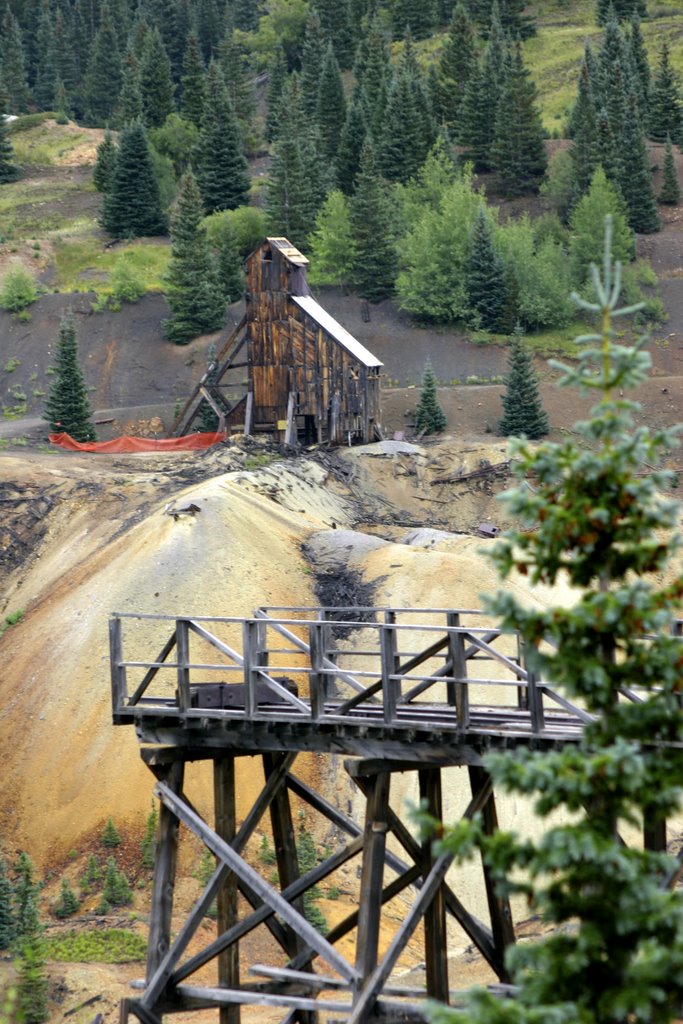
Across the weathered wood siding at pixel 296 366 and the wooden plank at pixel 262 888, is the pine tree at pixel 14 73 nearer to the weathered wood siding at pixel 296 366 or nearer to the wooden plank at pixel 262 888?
the weathered wood siding at pixel 296 366

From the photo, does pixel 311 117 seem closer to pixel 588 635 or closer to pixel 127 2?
pixel 127 2

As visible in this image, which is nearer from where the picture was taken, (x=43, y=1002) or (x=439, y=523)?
(x=43, y=1002)

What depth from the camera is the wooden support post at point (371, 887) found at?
18.8 meters

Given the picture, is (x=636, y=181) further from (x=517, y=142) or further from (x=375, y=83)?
(x=375, y=83)

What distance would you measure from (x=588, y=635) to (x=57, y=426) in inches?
1920

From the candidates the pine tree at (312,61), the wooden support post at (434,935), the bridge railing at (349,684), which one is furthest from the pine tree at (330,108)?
the wooden support post at (434,935)

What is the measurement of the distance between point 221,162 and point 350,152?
650cm

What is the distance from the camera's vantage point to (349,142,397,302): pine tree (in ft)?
266

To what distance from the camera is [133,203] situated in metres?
89.5

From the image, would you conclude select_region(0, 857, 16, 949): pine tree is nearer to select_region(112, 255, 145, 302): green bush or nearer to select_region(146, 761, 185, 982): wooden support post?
select_region(146, 761, 185, 982): wooden support post

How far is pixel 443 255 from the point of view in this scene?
3100 inches

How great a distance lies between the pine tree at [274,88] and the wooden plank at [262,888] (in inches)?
3471

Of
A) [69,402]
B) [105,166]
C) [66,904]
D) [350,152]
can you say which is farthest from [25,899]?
[105,166]

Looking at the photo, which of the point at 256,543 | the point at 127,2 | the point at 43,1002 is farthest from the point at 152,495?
the point at 127,2
